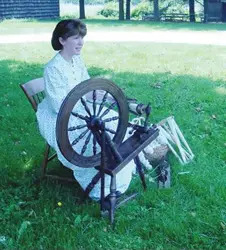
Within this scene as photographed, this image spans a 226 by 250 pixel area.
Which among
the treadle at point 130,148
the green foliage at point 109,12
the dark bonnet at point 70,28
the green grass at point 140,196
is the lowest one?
the green grass at point 140,196

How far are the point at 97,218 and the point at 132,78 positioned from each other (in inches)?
183

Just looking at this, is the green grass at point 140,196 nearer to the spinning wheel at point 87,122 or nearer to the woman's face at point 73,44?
the spinning wheel at point 87,122

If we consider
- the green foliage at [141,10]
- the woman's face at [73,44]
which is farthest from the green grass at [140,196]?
the green foliage at [141,10]

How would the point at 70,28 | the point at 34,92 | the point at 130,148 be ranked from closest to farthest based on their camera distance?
the point at 130,148
the point at 70,28
the point at 34,92

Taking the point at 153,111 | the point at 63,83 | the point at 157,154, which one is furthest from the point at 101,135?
the point at 153,111

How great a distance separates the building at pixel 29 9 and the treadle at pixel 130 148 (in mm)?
19233

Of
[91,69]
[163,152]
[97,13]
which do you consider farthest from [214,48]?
[97,13]

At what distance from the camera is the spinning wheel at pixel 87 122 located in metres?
2.86

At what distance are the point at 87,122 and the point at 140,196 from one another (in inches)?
38.8

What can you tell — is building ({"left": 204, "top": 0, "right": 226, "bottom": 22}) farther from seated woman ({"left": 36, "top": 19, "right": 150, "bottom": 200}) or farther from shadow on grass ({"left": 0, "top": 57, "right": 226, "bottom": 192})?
seated woman ({"left": 36, "top": 19, "right": 150, "bottom": 200})

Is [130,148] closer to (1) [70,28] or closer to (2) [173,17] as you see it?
(1) [70,28]

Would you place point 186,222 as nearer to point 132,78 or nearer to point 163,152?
point 163,152

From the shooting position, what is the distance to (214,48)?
11078mm

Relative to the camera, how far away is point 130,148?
324cm
